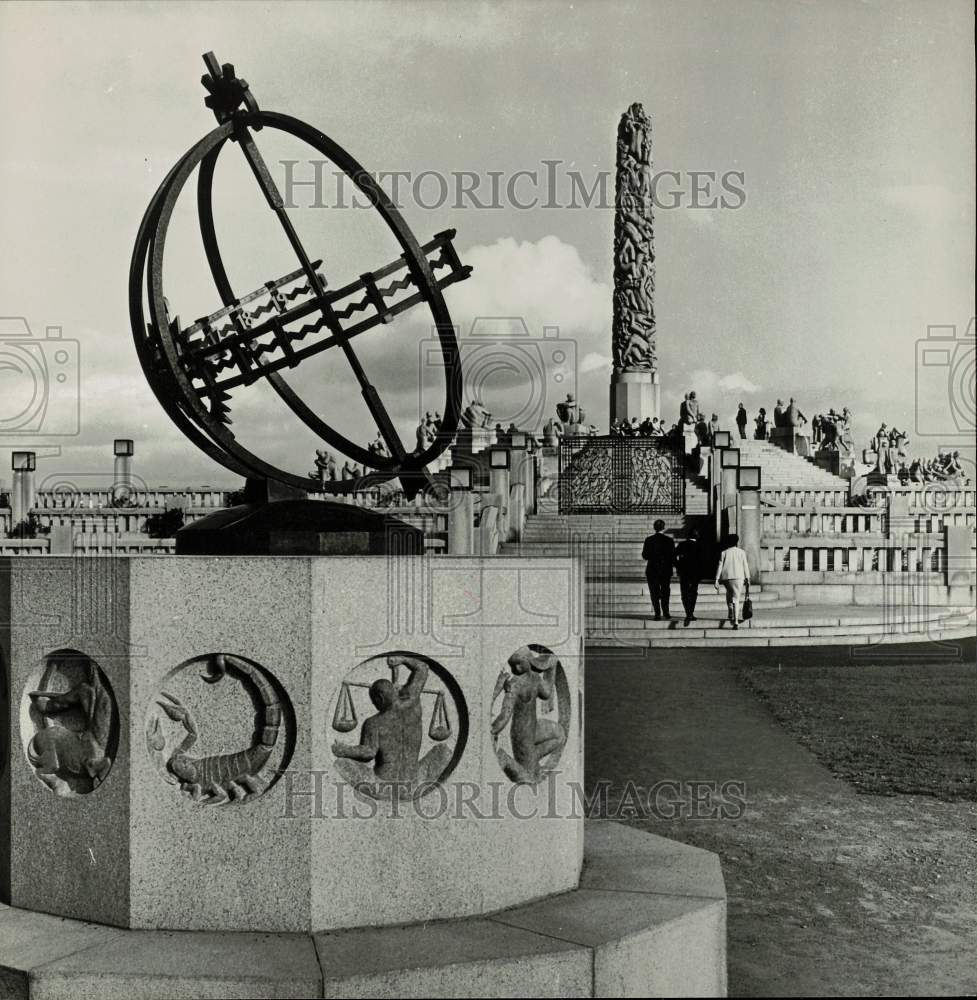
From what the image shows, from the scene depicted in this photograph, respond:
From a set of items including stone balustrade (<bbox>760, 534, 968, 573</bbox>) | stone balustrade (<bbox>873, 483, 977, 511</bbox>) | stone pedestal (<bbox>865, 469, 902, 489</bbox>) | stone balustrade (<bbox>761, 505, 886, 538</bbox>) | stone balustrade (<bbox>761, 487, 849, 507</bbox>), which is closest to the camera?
stone balustrade (<bbox>760, 534, 968, 573</bbox>)

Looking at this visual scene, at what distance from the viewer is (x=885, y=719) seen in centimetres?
1076

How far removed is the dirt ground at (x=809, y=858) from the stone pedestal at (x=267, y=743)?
1.36m

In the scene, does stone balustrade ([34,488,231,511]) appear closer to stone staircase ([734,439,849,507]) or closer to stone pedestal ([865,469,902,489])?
stone staircase ([734,439,849,507])

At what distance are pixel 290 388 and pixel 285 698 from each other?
7.61 feet

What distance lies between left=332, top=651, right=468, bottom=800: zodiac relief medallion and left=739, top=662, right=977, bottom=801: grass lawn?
14.7 ft

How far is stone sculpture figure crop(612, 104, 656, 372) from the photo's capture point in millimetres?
48594

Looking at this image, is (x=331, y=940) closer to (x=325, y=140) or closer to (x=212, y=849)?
(x=212, y=849)

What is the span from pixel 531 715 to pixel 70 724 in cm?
189

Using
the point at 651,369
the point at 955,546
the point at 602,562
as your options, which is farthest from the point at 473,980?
the point at 651,369

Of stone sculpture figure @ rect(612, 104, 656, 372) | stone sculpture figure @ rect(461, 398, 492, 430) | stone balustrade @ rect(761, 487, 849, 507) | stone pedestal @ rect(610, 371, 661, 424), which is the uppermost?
stone sculpture figure @ rect(612, 104, 656, 372)

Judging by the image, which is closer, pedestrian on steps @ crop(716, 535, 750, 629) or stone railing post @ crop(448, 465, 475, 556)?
pedestrian on steps @ crop(716, 535, 750, 629)

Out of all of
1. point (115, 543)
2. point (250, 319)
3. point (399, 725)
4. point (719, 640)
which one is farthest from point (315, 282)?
point (115, 543)

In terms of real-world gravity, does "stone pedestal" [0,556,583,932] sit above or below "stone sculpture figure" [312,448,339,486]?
below

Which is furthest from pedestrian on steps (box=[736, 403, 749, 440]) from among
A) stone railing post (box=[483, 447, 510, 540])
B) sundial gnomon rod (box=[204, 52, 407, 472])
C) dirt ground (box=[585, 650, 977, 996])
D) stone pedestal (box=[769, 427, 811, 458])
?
sundial gnomon rod (box=[204, 52, 407, 472])
